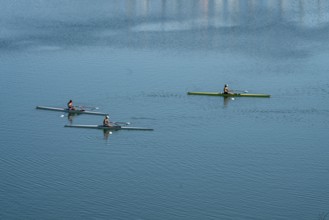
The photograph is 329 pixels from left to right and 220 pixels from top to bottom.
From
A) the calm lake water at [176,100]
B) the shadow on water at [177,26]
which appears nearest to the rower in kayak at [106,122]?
the calm lake water at [176,100]

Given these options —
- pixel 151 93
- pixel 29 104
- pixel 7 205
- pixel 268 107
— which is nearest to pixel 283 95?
pixel 268 107

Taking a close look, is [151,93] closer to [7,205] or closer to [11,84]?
[11,84]

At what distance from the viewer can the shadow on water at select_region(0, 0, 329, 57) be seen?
42.4 metres

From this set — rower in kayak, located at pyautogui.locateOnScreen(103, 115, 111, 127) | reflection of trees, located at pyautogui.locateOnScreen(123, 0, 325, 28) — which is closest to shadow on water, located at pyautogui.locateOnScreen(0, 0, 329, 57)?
reflection of trees, located at pyautogui.locateOnScreen(123, 0, 325, 28)

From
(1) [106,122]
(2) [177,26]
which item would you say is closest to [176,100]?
(1) [106,122]

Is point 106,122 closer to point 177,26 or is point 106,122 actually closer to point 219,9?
point 177,26

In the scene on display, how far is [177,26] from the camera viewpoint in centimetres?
4766

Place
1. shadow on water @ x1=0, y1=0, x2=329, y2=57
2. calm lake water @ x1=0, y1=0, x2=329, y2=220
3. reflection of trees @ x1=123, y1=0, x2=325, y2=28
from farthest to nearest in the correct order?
reflection of trees @ x1=123, y1=0, x2=325, y2=28
shadow on water @ x1=0, y1=0, x2=329, y2=57
calm lake water @ x1=0, y1=0, x2=329, y2=220

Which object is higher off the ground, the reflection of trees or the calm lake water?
the reflection of trees

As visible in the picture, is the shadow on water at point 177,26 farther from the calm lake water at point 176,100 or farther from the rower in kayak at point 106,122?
the rower in kayak at point 106,122

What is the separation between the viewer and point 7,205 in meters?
22.8

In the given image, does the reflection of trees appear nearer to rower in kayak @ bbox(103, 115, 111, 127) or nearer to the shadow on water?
the shadow on water

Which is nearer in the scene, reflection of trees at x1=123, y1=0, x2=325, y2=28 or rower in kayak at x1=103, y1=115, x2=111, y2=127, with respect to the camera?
rower in kayak at x1=103, y1=115, x2=111, y2=127

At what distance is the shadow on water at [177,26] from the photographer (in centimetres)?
4238
